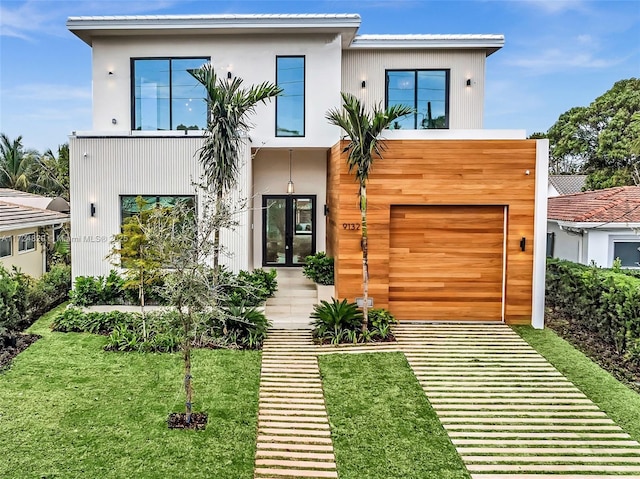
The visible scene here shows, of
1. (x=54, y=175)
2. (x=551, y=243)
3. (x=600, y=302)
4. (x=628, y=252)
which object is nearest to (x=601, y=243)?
(x=628, y=252)

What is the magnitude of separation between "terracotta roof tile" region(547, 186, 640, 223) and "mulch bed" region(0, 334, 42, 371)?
13678mm

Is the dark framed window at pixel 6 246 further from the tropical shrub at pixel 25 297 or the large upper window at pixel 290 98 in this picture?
the large upper window at pixel 290 98

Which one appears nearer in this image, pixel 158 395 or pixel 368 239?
pixel 158 395

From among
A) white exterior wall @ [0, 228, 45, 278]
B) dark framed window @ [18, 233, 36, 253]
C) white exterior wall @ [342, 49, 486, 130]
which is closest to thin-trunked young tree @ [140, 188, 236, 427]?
white exterior wall @ [0, 228, 45, 278]

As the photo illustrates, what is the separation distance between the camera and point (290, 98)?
1377 cm

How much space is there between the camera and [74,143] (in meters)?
11.8

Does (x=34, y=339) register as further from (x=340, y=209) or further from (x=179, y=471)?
(x=340, y=209)

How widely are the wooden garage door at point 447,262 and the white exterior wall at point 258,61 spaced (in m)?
4.10

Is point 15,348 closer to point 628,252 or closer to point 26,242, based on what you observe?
point 26,242

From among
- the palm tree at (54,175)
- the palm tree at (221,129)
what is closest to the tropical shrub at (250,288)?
the palm tree at (221,129)

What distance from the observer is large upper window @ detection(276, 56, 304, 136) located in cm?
1377

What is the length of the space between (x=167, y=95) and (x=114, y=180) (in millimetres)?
3189

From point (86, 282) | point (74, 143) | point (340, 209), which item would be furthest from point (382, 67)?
point (86, 282)

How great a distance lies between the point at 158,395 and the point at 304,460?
2.76m
